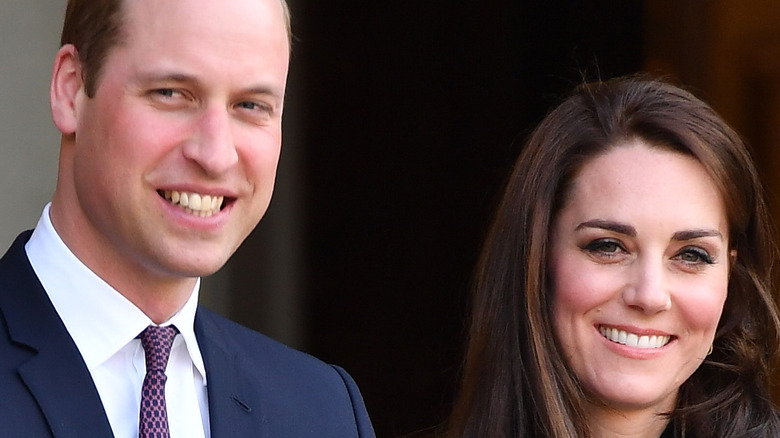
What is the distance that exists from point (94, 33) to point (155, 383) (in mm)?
541

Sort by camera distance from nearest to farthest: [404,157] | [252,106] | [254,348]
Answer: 1. [252,106]
2. [254,348]
3. [404,157]

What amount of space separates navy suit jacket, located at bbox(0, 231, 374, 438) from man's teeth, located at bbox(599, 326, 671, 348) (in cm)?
53

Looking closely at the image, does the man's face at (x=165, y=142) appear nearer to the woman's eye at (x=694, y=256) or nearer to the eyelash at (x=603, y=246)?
the eyelash at (x=603, y=246)

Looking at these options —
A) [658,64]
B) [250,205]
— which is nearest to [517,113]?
[658,64]

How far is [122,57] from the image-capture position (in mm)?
2008

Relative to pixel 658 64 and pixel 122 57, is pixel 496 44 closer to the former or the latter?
pixel 658 64

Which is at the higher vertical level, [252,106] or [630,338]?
[252,106]

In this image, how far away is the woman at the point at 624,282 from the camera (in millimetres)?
2600

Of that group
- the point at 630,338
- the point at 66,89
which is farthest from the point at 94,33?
the point at 630,338

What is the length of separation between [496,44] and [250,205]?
3.61 meters

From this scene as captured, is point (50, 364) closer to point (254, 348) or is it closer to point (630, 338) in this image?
point (254, 348)

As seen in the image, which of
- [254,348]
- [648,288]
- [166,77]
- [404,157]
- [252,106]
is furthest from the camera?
[404,157]

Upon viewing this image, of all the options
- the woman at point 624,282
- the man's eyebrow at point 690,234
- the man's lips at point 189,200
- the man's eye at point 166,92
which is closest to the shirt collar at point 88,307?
the man's lips at point 189,200

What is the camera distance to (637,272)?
2590 mm
